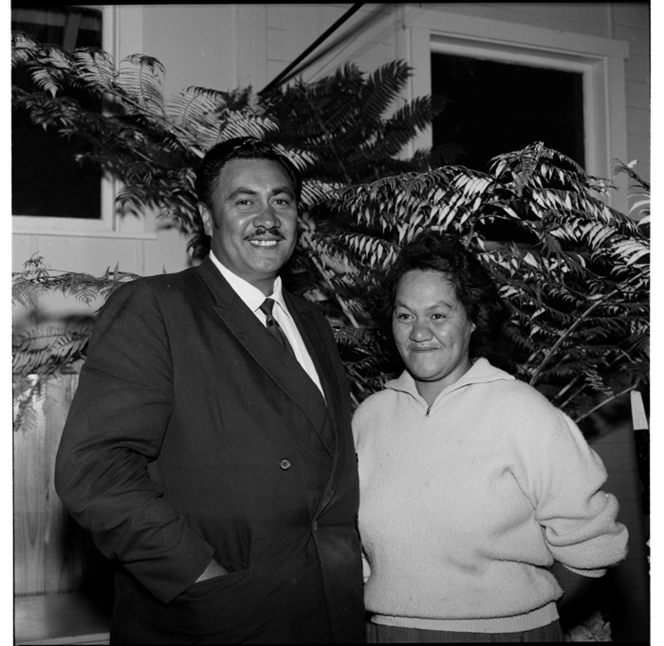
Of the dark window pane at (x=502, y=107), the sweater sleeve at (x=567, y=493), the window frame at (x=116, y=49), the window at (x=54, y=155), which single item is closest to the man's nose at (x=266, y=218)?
the sweater sleeve at (x=567, y=493)

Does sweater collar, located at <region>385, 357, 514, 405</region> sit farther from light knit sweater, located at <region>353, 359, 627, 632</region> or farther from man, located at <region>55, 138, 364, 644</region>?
man, located at <region>55, 138, 364, 644</region>

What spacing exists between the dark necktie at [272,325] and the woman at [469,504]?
392 mm

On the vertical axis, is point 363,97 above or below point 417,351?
above

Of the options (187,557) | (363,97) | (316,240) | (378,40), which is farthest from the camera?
(378,40)

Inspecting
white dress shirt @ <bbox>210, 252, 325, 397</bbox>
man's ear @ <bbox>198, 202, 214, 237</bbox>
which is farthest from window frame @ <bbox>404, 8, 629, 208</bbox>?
white dress shirt @ <bbox>210, 252, 325, 397</bbox>

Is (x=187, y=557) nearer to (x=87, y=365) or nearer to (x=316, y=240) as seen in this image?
(x=87, y=365)

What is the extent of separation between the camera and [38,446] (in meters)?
3.88

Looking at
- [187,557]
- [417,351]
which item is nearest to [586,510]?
[417,351]

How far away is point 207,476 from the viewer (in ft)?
6.91

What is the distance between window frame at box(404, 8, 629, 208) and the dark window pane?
0.19ft

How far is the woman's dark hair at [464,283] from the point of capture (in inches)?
99.1

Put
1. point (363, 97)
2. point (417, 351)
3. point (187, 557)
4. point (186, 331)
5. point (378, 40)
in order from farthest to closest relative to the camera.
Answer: point (378, 40)
point (363, 97)
point (417, 351)
point (186, 331)
point (187, 557)

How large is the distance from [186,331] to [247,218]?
1.64 ft

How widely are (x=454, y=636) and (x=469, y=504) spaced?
1.32ft
